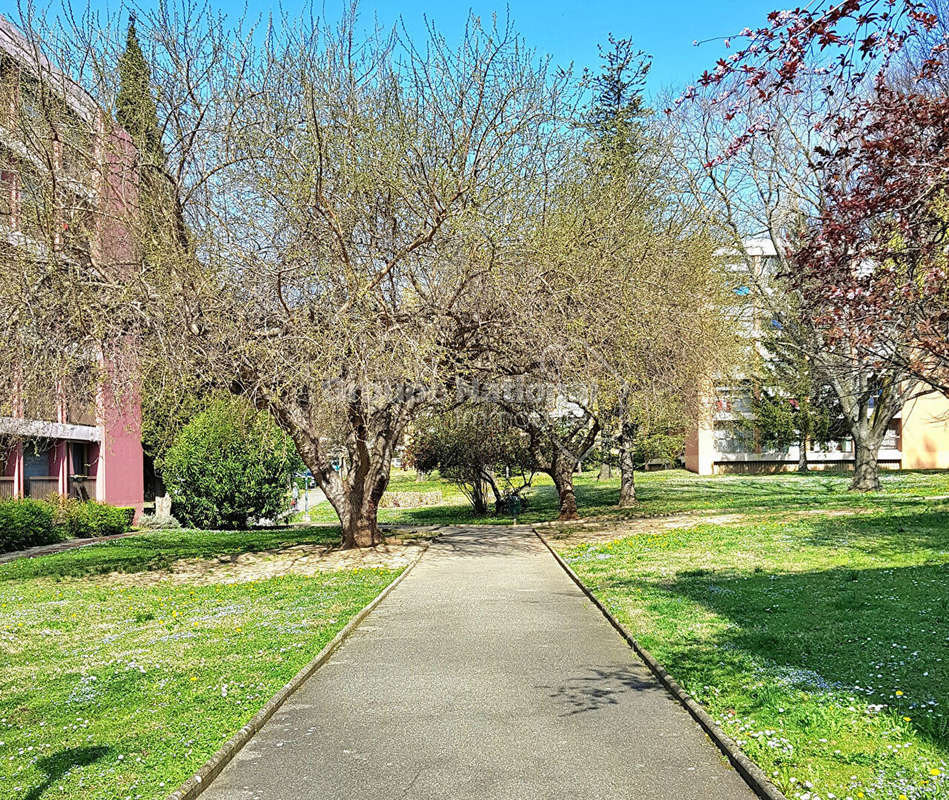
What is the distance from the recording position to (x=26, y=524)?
73.5 ft

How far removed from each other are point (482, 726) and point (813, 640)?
12.4 ft

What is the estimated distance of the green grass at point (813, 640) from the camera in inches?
215

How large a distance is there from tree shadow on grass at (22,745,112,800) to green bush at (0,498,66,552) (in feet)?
58.2

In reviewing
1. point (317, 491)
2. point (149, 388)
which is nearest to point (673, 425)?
point (149, 388)

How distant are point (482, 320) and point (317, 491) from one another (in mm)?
45452

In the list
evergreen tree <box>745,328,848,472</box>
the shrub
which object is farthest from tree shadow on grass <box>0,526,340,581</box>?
evergreen tree <box>745,328,848,472</box>

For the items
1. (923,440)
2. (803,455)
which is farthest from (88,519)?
(923,440)

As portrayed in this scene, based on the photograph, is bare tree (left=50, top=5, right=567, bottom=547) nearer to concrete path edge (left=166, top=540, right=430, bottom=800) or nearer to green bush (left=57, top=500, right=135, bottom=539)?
concrete path edge (left=166, top=540, right=430, bottom=800)

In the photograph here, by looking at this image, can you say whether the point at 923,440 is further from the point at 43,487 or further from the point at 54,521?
the point at 54,521

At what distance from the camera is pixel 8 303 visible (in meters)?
13.4

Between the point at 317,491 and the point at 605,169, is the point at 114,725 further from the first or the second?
the point at 317,491

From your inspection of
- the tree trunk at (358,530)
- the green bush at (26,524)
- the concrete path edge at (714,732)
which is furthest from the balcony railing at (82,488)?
the concrete path edge at (714,732)

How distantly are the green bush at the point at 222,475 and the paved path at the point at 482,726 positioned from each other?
63.5 ft

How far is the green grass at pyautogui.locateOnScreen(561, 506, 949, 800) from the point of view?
5.45 metres
